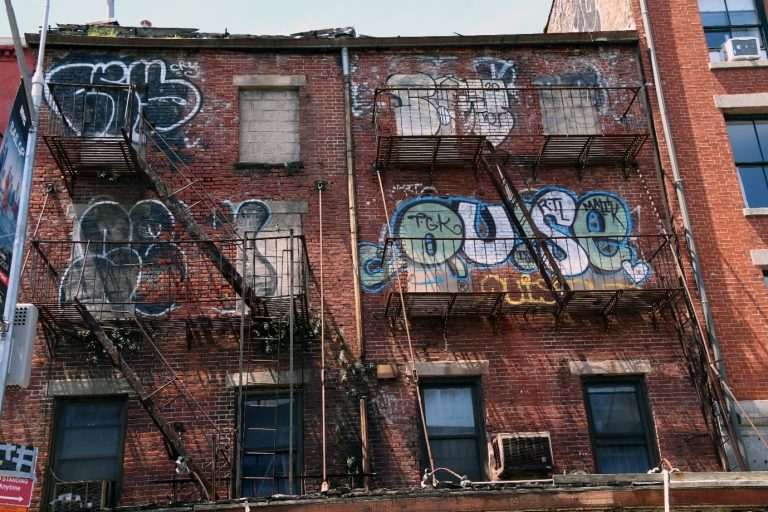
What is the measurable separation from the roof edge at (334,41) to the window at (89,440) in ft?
20.4

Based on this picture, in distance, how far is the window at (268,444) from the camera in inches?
548

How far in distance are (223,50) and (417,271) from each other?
17.3 ft

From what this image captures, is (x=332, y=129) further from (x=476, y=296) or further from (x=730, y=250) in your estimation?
(x=730, y=250)

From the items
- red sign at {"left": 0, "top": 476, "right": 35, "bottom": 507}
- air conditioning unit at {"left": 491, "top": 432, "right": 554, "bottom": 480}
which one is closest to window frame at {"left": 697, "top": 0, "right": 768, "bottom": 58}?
air conditioning unit at {"left": 491, "top": 432, "right": 554, "bottom": 480}

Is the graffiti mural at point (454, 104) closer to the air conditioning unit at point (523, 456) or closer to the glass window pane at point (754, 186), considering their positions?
the glass window pane at point (754, 186)

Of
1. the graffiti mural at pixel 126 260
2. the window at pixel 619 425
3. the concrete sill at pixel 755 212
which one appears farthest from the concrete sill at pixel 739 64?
the graffiti mural at pixel 126 260

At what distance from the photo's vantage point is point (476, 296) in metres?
14.5

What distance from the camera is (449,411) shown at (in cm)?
1465

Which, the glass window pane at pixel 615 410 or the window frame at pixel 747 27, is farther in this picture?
the window frame at pixel 747 27

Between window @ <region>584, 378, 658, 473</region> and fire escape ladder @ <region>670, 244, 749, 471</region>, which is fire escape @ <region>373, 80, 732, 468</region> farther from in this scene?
window @ <region>584, 378, 658, 473</region>

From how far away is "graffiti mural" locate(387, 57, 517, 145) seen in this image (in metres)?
16.5

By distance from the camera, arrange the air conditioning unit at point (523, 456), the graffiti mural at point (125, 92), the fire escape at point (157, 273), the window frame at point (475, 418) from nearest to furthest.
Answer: the air conditioning unit at point (523, 456)
the fire escape at point (157, 273)
the window frame at point (475, 418)
the graffiti mural at point (125, 92)

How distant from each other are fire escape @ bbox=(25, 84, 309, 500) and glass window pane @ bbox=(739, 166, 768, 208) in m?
7.58

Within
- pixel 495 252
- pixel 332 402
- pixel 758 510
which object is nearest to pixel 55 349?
pixel 332 402
